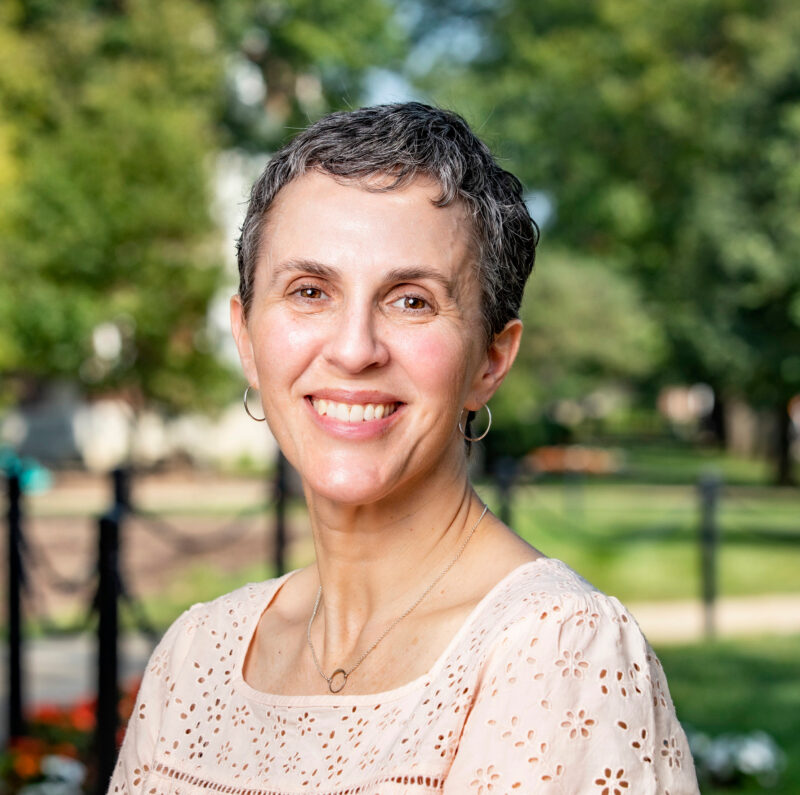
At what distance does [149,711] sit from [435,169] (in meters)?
1.04

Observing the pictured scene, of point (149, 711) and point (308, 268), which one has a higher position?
point (308, 268)

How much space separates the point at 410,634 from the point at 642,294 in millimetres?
31612

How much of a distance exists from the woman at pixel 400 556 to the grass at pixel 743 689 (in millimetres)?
4483

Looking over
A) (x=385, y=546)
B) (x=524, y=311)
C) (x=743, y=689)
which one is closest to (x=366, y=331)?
(x=385, y=546)

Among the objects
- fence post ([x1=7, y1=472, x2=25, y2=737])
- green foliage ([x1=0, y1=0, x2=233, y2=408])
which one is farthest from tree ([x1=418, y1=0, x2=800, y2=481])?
fence post ([x1=7, y1=472, x2=25, y2=737])

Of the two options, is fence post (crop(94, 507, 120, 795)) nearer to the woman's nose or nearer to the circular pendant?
the circular pendant

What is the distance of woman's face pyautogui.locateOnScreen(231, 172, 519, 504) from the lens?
1768 mm

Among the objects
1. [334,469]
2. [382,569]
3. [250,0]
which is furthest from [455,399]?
[250,0]

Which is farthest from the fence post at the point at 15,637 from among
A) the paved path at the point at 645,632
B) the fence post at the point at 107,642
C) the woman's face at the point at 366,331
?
the woman's face at the point at 366,331

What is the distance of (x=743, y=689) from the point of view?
8.00 metres

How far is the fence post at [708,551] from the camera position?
10.7 m

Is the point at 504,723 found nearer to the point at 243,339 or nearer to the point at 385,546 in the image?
the point at 385,546

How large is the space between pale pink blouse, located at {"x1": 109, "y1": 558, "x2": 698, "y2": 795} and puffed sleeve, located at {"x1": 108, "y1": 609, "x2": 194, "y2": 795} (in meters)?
0.12

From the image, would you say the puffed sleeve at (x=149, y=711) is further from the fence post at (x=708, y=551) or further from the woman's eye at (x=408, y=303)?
the fence post at (x=708, y=551)
